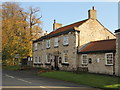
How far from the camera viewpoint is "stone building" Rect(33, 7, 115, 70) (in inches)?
1052

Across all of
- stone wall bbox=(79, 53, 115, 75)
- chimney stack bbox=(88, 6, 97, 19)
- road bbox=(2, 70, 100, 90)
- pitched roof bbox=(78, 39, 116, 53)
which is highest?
chimney stack bbox=(88, 6, 97, 19)

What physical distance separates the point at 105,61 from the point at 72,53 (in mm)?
6949

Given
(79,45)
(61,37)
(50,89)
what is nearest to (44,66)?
(61,37)

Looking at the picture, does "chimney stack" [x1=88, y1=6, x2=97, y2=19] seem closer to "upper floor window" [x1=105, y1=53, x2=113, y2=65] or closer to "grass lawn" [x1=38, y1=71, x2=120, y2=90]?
"upper floor window" [x1=105, y1=53, x2=113, y2=65]

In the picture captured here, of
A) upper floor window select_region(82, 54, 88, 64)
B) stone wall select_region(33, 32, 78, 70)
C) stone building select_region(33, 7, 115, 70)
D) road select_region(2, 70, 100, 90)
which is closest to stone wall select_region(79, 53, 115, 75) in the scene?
upper floor window select_region(82, 54, 88, 64)

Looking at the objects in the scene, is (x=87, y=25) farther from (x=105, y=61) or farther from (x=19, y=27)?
(x=19, y=27)

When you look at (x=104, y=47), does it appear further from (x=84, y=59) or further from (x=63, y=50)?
(x=63, y=50)

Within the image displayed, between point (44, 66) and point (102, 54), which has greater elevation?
point (102, 54)

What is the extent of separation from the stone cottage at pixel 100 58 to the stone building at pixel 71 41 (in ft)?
4.55

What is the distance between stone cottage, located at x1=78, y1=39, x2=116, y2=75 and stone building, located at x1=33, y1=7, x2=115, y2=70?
4.55 feet

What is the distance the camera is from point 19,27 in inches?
1694

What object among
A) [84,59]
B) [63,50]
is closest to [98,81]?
[84,59]

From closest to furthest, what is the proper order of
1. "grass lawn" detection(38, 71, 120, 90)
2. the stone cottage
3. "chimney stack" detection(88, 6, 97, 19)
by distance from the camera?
1. "grass lawn" detection(38, 71, 120, 90)
2. the stone cottage
3. "chimney stack" detection(88, 6, 97, 19)

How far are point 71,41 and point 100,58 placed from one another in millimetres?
A: 6820
